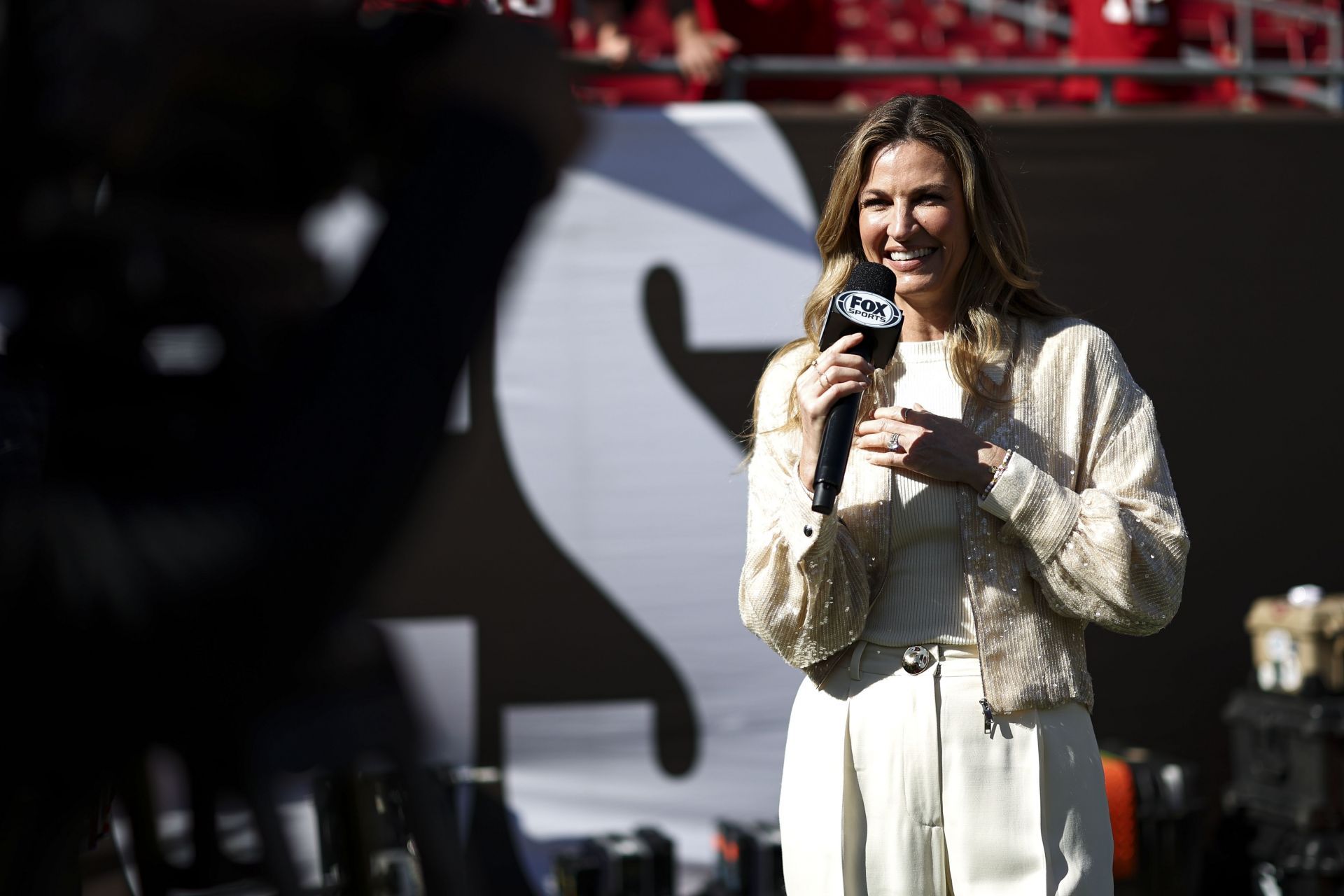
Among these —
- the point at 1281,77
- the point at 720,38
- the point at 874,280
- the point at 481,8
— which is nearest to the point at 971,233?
the point at 874,280

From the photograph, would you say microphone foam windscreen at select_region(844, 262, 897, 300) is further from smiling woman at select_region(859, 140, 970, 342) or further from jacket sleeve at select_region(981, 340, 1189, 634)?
jacket sleeve at select_region(981, 340, 1189, 634)

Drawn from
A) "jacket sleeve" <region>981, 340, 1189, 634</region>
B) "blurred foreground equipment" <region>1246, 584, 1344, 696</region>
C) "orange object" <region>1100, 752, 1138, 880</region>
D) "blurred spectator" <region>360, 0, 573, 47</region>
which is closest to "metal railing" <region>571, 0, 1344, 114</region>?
"blurred foreground equipment" <region>1246, 584, 1344, 696</region>

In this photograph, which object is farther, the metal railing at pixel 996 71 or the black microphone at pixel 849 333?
the metal railing at pixel 996 71

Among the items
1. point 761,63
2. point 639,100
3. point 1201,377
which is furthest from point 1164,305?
point 639,100

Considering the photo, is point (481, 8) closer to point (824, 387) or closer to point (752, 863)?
point (824, 387)

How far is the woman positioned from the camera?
73.1 inches

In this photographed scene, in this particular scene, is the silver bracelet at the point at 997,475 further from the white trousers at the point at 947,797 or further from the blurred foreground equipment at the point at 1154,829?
the blurred foreground equipment at the point at 1154,829

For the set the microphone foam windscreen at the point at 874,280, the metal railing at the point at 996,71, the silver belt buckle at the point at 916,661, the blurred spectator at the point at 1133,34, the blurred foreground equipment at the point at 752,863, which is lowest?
the blurred foreground equipment at the point at 752,863

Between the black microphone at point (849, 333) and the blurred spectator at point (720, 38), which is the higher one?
the blurred spectator at point (720, 38)

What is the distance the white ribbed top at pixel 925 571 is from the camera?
192 centimetres

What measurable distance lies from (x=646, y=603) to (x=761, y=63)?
1735 mm

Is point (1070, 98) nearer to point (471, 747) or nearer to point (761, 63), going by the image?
point (761, 63)

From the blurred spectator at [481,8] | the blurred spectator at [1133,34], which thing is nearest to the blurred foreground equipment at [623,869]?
the blurred spectator at [1133,34]

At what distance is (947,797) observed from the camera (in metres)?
1.87
